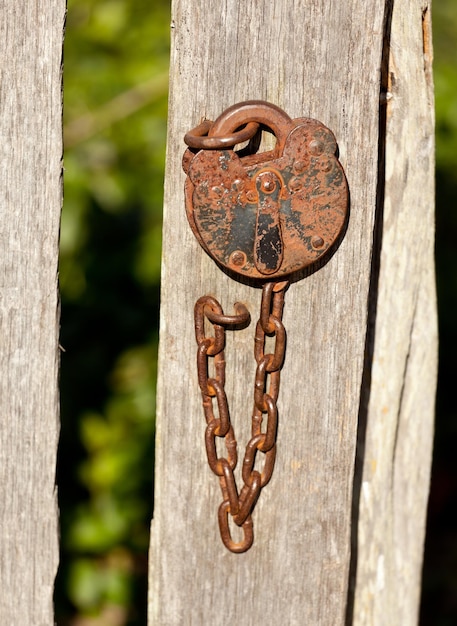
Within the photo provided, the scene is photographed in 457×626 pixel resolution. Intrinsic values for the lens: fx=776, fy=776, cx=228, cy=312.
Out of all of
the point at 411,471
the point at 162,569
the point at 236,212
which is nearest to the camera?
the point at 236,212

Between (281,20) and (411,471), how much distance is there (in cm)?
100

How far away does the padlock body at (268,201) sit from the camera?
4.06 ft

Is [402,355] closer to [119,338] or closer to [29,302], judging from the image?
[29,302]

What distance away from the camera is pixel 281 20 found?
1264 mm

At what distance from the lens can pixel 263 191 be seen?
4.08ft

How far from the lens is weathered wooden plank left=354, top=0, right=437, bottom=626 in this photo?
150 centimetres

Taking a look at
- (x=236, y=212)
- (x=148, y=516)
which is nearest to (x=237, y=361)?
(x=236, y=212)

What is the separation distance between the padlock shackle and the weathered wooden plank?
33 centimetres

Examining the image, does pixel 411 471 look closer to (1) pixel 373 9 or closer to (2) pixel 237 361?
(2) pixel 237 361

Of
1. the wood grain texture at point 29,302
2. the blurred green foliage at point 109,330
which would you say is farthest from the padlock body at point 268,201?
the blurred green foliage at point 109,330

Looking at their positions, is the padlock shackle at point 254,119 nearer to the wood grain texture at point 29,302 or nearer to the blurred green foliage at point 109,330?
the wood grain texture at point 29,302

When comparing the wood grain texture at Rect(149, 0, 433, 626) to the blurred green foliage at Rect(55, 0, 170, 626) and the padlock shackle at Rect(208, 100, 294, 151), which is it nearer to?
the padlock shackle at Rect(208, 100, 294, 151)

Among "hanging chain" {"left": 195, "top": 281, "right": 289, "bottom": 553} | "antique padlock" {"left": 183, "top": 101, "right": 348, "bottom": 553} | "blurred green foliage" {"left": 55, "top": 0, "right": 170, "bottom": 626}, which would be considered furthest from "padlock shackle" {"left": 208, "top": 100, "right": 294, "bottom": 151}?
"blurred green foliage" {"left": 55, "top": 0, "right": 170, "bottom": 626}

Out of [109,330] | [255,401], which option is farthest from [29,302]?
[109,330]
